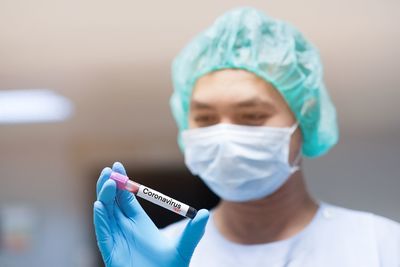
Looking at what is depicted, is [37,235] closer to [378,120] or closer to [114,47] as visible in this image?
[114,47]

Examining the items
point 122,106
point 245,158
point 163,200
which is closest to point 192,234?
point 163,200

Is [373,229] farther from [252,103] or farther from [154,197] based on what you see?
[154,197]

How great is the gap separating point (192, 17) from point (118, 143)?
29.3 inches

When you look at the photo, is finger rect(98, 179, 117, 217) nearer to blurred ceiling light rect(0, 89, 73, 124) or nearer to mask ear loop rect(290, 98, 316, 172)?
mask ear loop rect(290, 98, 316, 172)

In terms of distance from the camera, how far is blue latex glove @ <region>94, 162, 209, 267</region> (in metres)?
0.96

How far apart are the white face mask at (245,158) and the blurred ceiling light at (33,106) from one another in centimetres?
142

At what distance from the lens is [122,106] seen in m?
2.46

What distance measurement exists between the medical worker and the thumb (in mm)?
213

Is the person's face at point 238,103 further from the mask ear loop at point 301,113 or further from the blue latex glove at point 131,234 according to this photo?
the blue latex glove at point 131,234

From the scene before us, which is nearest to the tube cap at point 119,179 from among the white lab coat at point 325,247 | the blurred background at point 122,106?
the white lab coat at point 325,247

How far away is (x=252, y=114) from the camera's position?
125 cm

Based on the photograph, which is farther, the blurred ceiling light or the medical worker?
the blurred ceiling light

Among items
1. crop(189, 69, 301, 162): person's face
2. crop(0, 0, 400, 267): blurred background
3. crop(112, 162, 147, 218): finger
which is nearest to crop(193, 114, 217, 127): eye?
crop(189, 69, 301, 162): person's face

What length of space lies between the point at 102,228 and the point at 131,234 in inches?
2.6
